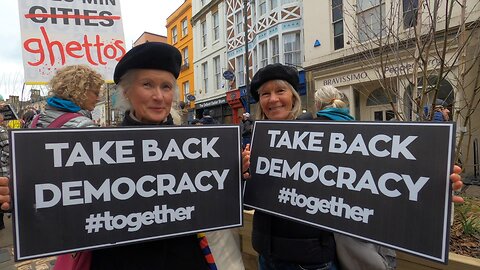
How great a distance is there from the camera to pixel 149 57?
145 centimetres

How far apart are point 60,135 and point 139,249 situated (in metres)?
0.58

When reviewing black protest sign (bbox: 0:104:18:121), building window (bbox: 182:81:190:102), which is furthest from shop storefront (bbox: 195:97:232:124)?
black protest sign (bbox: 0:104:18:121)

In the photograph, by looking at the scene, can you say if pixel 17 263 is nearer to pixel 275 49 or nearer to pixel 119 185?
pixel 119 185

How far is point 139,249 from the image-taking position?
1.39 m

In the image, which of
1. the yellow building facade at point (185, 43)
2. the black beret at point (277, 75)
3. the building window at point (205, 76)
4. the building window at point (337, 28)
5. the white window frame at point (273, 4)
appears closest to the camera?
the black beret at point (277, 75)

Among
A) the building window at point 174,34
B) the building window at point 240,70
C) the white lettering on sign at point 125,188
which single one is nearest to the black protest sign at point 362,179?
the white lettering on sign at point 125,188

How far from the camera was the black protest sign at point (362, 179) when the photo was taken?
1.23 m

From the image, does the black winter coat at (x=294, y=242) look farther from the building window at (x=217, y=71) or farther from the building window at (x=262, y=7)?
the building window at (x=217, y=71)

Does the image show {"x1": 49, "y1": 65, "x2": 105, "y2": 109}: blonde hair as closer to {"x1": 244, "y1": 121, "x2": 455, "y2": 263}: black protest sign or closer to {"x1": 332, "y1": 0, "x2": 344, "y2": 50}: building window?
{"x1": 244, "y1": 121, "x2": 455, "y2": 263}: black protest sign

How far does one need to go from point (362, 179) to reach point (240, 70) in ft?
56.0

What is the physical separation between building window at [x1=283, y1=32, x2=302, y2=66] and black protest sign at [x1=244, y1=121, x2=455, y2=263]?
43.1 feet

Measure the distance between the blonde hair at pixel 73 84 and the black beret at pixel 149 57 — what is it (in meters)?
1.31

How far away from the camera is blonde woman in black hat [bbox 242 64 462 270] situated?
153 cm

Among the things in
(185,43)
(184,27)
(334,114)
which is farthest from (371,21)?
(184,27)
